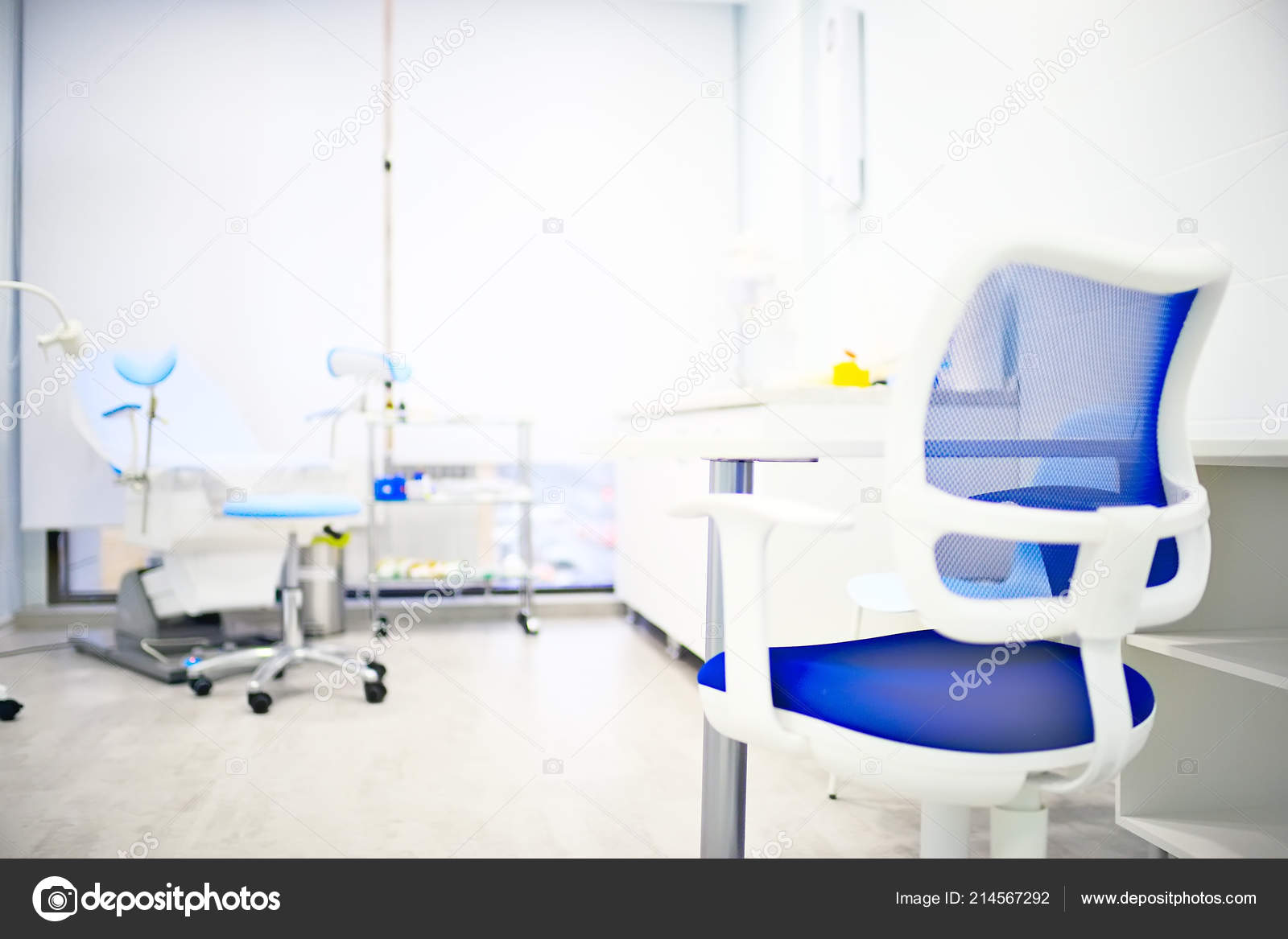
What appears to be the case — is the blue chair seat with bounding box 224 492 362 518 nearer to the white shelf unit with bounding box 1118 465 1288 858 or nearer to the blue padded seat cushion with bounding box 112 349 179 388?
the blue padded seat cushion with bounding box 112 349 179 388

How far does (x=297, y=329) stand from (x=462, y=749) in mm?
2356

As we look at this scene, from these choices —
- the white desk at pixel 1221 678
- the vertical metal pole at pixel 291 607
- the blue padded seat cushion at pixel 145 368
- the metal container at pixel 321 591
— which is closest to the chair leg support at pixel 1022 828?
the white desk at pixel 1221 678

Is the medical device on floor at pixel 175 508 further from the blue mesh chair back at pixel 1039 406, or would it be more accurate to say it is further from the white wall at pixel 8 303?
the blue mesh chair back at pixel 1039 406

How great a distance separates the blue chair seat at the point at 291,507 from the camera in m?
2.63

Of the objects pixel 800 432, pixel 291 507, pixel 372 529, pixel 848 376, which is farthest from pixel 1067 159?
pixel 372 529

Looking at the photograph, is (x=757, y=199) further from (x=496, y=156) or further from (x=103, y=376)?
(x=103, y=376)

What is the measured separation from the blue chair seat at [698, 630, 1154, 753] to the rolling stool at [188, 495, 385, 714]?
197 cm

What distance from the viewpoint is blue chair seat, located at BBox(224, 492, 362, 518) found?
2635 millimetres

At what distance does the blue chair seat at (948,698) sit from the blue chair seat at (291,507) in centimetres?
198

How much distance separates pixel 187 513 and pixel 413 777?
1554 millimetres

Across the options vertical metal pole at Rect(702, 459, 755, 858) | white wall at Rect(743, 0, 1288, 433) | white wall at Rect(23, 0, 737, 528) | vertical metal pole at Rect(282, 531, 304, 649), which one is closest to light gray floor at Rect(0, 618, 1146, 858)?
vertical metal pole at Rect(282, 531, 304, 649)

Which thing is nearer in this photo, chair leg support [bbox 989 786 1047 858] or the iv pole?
chair leg support [bbox 989 786 1047 858]
